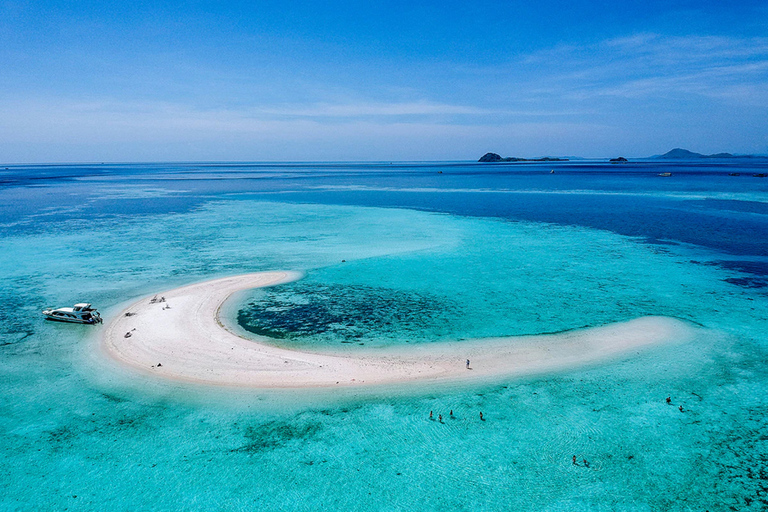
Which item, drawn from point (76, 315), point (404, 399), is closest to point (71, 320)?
point (76, 315)

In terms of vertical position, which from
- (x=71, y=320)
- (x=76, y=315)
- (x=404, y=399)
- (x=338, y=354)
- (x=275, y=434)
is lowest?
(x=275, y=434)

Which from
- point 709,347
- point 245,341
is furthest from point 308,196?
point 709,347

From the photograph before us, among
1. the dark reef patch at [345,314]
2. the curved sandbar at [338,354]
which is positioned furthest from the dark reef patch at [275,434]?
the dark reef patch at [345,314]

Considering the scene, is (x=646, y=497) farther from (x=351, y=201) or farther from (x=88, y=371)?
(x=351, y=201)

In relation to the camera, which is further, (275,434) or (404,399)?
(404,399)

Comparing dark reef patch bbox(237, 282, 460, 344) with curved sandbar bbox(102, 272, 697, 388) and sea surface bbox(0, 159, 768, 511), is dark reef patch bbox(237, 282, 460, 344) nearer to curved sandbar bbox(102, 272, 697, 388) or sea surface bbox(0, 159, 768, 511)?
sea surface bbox(0, 159, 768, 511)

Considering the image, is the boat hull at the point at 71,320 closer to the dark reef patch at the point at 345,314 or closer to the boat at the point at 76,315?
the boat at the point at 76,315

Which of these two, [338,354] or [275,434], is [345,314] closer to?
[338,354]
